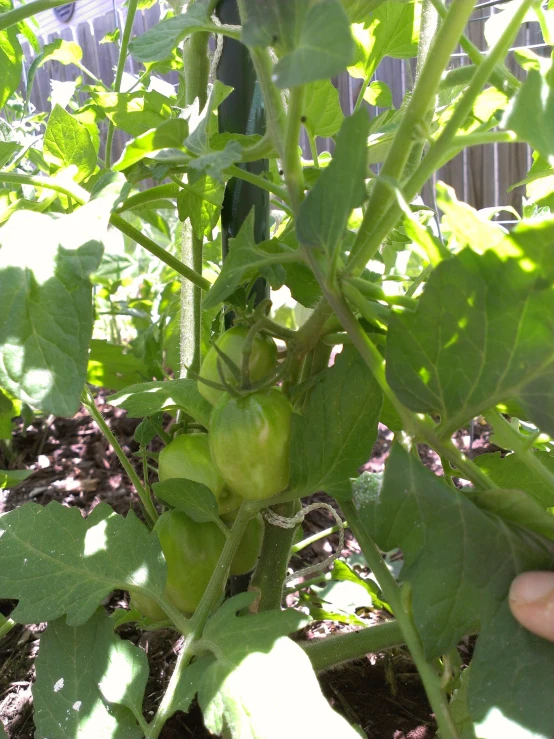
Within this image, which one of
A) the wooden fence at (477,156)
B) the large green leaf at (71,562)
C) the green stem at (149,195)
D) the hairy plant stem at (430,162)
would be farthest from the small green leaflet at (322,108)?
the wooden fence at (477,156)

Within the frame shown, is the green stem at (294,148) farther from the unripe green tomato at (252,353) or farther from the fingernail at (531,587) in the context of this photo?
the fingernail at (531,587)

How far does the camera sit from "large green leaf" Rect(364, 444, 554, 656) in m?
0.46

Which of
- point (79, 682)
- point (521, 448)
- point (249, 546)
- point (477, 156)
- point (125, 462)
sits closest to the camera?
point (521, 448)

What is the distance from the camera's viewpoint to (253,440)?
542 mm

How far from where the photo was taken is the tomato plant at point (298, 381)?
436mm

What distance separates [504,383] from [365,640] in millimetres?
352

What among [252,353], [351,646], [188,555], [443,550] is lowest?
[351,646]

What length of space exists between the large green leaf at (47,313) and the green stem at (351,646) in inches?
16.2

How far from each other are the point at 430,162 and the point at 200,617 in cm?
45

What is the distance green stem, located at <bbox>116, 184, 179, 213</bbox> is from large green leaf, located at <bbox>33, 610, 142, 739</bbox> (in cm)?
43

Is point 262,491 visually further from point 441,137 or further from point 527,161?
point 527,161

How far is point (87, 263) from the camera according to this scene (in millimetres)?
465

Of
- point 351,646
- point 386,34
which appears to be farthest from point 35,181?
point 351,646

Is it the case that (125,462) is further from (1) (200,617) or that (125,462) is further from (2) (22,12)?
(2) (22,12)
